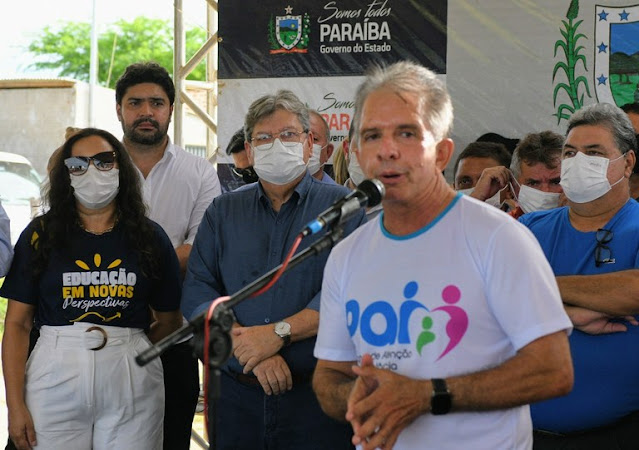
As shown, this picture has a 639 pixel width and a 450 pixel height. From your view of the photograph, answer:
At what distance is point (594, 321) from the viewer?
3.11 m

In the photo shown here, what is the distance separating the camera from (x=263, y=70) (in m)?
5.91

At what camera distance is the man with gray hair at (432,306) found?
82.3 inches

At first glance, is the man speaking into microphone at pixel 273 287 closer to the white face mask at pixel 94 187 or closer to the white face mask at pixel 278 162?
the white face mask at pixel 278 162

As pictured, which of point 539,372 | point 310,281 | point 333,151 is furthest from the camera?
point 333,151

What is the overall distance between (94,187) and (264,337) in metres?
1.12

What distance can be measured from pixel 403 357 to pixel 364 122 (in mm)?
648

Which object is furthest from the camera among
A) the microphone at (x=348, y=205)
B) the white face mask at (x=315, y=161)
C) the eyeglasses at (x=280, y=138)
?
the white face mask at (x=315, y=161)

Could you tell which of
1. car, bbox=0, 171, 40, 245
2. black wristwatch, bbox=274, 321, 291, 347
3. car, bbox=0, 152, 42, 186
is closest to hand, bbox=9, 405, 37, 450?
black wristwatch, bbox=274, 321, 291, 347

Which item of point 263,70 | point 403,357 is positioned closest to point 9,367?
point 403,357

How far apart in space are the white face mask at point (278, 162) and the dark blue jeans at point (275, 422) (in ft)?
2.85

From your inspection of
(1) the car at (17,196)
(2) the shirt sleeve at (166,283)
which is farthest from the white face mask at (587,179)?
(1) the car at (17,196)

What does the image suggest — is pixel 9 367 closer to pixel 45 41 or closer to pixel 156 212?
pixel 156 212

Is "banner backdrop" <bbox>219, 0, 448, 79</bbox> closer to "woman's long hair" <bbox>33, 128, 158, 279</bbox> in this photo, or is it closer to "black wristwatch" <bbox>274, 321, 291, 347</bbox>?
"woman's long hair" <bbox>33, 128, 158, 279</bbox>

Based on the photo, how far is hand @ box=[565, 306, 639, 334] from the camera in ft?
10.2
